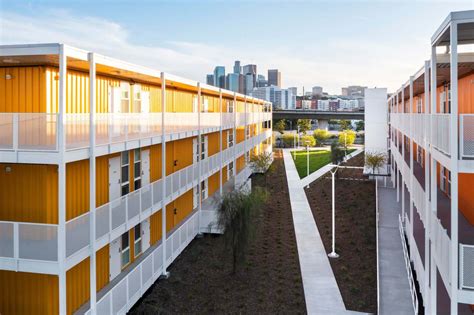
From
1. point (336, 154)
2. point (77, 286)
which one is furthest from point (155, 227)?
point (336, 154)

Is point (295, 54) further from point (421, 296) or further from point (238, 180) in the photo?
point (421, 296)

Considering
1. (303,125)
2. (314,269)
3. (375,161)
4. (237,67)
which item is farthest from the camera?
Result: (237,67)

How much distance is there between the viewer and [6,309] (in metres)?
10.9

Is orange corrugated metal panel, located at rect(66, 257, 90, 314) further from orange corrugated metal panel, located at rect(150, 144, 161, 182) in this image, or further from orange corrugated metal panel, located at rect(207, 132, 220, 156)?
orange corrugated metal panel, located at rect(207, 132, 220, 156)

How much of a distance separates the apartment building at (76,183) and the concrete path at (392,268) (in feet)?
24.8

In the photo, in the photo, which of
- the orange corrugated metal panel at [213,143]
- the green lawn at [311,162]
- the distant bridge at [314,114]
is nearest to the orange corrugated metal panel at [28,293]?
the orange corrugated metal panel at [213,143]

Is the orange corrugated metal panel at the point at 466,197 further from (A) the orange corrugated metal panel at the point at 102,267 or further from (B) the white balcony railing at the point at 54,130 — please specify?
(A) the orange corrugated metal panel at the point at 102,267

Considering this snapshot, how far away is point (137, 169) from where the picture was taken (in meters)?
15.4

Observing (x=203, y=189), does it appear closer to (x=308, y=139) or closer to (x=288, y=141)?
(x=308, y=139)

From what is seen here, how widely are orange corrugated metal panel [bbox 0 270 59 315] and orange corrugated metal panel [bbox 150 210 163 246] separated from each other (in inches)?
231

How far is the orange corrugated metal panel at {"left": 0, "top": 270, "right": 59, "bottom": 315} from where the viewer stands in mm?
10656

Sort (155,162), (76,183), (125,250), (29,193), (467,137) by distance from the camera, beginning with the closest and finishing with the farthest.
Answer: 1. (467,137)
2. (29,193)
3. (76,183)
4. (125,250)
5. (155,162)

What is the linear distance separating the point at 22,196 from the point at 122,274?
441 centimetres

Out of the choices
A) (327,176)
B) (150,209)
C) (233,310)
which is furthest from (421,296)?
(327,176)
